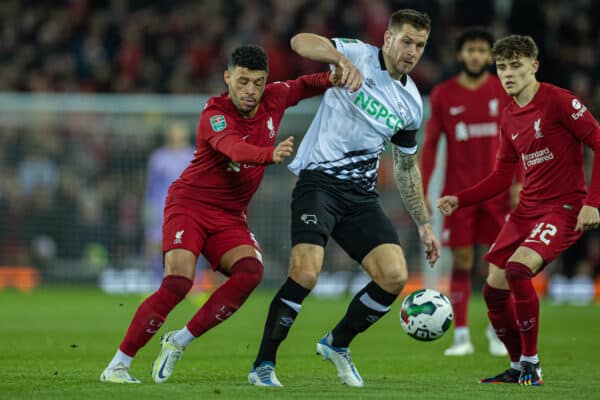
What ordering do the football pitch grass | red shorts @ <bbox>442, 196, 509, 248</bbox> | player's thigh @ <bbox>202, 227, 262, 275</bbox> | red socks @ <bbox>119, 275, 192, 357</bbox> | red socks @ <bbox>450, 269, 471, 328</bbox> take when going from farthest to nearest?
1. red shorts @ <bbox>442, 196, 509, 248</bbox>
2. red socks @ <bbox>450, 269, 471, 328</bbox>
3. player's thigh @ <bbox>202, 227, 262, 275</bbox>
4. red socks @ <bbox>119, 275, 192, 357</bbox>
5. the football pitch grass

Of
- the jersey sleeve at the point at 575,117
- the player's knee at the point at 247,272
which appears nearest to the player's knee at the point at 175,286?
the player's knee at the point at 247,272

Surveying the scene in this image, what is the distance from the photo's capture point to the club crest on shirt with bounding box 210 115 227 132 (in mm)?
7398

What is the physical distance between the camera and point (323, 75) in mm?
7980

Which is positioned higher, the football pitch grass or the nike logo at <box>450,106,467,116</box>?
the nike logo at <box>450,106,467,116</box>

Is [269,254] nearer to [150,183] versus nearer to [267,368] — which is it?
[150,183]

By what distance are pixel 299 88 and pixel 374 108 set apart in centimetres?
56

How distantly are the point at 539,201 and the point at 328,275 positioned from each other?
35.2ft

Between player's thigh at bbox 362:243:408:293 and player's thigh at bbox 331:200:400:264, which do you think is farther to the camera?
player's thigh at bbox 331:200:400:264

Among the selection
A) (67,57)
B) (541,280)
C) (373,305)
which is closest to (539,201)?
(373,305)

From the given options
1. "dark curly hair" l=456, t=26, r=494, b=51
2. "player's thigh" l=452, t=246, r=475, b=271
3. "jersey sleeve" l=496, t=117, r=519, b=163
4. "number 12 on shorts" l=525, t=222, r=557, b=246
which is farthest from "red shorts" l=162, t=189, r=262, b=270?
"dark curly hair" l=456, t=26, r=494, b=51

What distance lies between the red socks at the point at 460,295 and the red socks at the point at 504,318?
90.0 inches

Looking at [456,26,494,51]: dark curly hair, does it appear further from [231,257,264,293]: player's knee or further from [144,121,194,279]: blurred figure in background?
[144,121,194,279]: blurred figure in background

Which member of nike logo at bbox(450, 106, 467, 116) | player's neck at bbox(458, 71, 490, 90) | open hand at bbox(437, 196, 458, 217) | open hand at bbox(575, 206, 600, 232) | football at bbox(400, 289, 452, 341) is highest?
player's neck at bbox(458, 71, 490, 90)

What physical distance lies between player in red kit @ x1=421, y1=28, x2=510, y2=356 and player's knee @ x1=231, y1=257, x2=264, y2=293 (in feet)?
11.9
